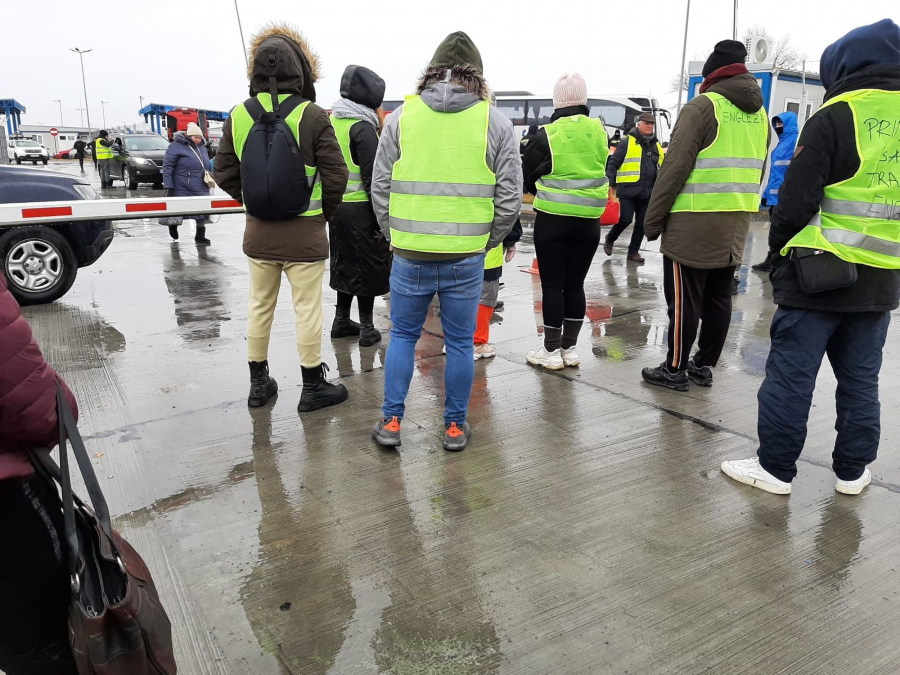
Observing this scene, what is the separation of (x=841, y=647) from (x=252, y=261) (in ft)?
10.8

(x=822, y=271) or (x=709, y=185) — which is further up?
(x=709, y=185)

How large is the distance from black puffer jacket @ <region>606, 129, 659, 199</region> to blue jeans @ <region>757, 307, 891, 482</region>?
6241 millimetres

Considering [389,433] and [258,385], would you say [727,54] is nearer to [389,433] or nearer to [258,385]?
[389,433]

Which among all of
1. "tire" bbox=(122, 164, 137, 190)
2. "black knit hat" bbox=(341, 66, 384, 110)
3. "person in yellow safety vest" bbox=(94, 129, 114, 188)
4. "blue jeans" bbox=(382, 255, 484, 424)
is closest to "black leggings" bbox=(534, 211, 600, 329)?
"blue jeans" bbox=(382, 255, 484, 424)

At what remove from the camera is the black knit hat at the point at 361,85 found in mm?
4734

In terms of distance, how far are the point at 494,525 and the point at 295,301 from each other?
1.87 meters

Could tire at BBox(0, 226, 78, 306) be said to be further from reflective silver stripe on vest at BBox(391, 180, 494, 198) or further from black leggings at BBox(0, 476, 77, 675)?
black leggings at BBox(0, 476, 77, 675)

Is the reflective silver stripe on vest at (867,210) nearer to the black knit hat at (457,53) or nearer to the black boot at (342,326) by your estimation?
the black knit hat at (457,53)

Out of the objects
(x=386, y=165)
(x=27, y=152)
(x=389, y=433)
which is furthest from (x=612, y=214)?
(x=27, y=152)

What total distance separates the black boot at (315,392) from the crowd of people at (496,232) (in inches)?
0.5

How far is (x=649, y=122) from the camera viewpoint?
30.2ft

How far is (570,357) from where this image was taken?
4809 millimetres

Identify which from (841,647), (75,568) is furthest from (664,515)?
(75,568)

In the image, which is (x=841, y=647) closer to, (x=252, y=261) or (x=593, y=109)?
(x=252, y=261)
